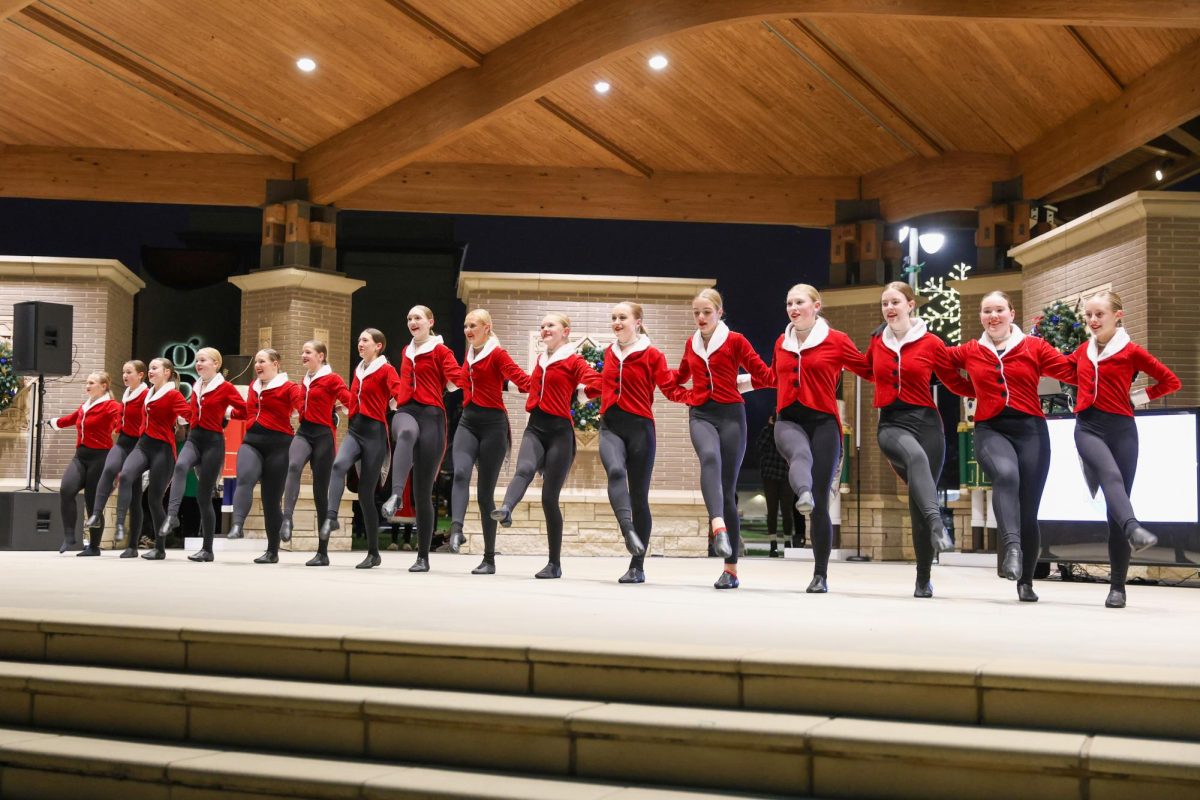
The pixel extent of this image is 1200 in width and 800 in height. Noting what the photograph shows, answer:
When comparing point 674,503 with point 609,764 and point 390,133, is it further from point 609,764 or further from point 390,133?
point 609,764

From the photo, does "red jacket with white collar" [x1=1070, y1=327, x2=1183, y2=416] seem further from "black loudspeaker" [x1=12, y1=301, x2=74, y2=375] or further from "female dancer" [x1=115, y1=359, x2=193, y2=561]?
"black loudspeaker" [x1=12, y1=301, x2=74, y2=375]

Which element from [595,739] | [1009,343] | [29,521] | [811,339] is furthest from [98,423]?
[595,739]

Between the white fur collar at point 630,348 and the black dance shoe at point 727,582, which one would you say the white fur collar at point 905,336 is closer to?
the white fur collar at point 630,348

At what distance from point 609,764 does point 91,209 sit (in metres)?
21.5

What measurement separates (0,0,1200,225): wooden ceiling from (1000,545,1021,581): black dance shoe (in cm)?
569

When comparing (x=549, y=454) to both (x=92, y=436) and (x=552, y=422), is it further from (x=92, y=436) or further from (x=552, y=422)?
(x=92, y=436)

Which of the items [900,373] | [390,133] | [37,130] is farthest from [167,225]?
[900,373]

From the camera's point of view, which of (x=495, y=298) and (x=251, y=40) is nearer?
(x=251, y=40)

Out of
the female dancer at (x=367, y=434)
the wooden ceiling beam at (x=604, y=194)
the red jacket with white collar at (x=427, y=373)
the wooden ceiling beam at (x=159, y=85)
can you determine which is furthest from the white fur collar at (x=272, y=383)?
the wooden ceiling beam at (x=604, y=194)

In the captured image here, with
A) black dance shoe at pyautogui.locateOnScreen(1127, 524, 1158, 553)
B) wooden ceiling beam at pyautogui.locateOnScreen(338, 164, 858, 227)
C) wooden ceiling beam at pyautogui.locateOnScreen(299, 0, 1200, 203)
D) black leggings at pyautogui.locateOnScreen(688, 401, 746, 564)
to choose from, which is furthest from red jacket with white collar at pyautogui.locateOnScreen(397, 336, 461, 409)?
wooden ceiling beam at pyautogui.locateOnScreen(338, 164, 858, 227)

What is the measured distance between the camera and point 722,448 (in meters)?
7.22

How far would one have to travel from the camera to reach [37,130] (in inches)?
587

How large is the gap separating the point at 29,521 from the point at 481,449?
674cm

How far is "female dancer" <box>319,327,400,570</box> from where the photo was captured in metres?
8.60
